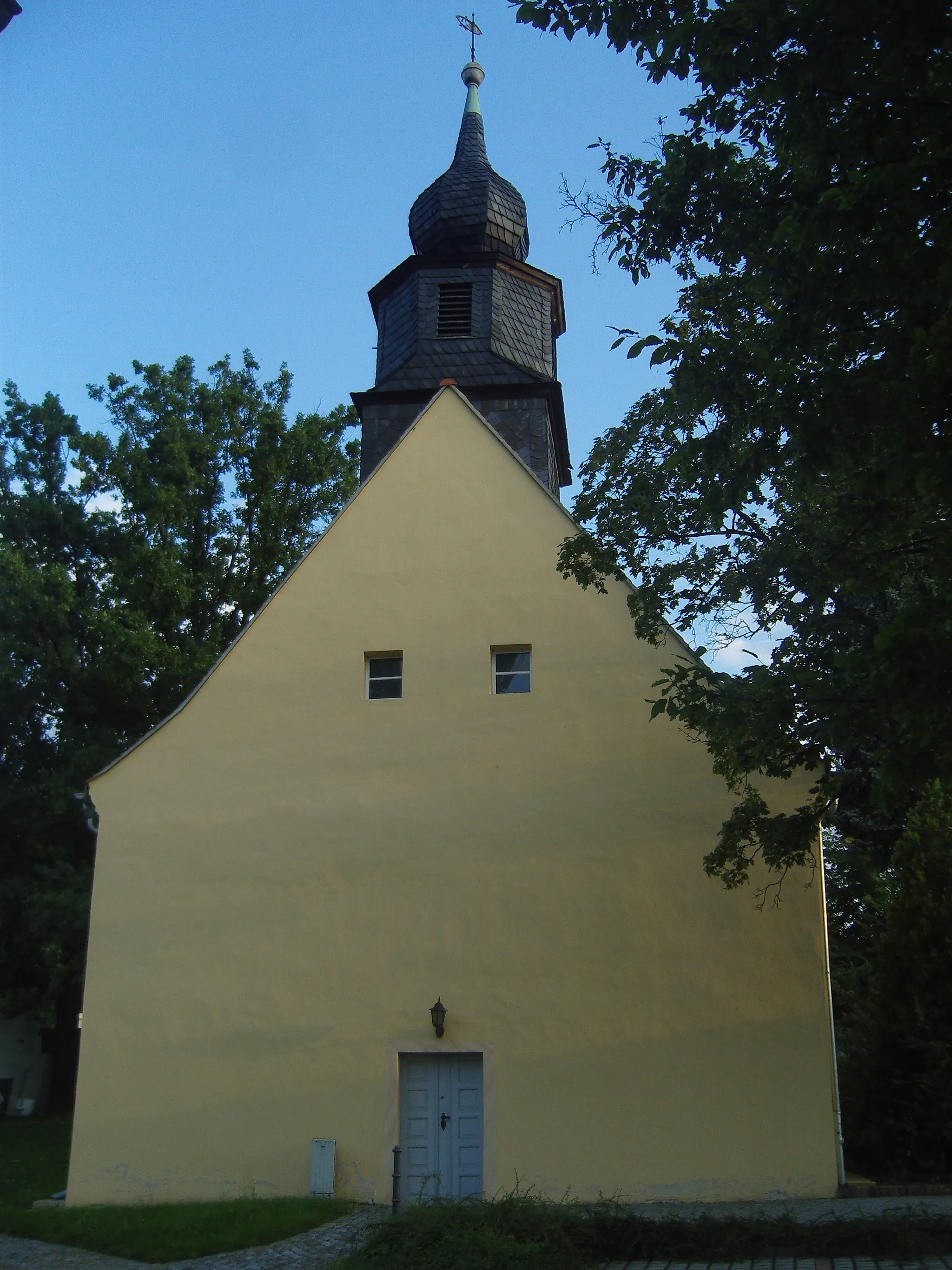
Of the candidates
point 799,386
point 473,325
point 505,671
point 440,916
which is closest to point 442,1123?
point 440,916

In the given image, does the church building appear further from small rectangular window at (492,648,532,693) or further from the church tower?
the church tower

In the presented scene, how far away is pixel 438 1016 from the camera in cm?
1309

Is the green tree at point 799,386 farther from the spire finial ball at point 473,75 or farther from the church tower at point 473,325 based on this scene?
the spire finial ball at point 473,75

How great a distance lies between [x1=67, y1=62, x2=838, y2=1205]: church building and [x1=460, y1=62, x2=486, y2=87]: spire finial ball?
463 inches

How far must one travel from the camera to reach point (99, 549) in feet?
85.4

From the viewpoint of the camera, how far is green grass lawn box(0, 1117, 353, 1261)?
11.0m

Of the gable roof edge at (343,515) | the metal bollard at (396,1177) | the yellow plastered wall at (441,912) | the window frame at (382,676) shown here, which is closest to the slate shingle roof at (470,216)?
the gable roof edge at (343,515)

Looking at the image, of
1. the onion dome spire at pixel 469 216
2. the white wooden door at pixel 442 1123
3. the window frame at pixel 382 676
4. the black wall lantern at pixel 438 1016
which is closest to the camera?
the white wooden door at pixel 442 1123

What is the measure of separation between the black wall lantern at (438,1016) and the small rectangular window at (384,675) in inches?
142

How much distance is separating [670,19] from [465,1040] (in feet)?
32.6

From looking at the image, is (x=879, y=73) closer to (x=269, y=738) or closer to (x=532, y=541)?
(x=532, y=541)

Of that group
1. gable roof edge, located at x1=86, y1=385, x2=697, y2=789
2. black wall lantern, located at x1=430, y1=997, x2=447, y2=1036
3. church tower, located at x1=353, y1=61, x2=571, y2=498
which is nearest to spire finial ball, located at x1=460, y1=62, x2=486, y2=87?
church tower, located at x1=353, y1=61, x2=571, y2=498

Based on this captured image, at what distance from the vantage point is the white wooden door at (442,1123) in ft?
42.4

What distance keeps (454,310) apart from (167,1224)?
13702 millimetres
